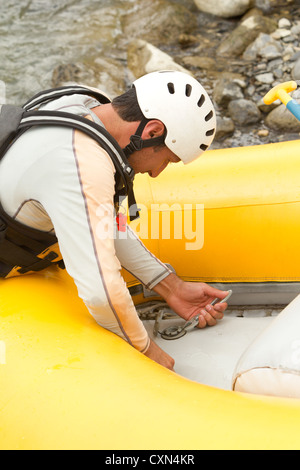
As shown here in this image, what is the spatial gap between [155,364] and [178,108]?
604 mm

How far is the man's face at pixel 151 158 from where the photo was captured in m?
1.35

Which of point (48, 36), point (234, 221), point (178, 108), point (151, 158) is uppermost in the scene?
point (178, 108)

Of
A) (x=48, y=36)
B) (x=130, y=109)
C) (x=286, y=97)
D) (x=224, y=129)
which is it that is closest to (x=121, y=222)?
(x=130, y=109)

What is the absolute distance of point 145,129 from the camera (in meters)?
1.32

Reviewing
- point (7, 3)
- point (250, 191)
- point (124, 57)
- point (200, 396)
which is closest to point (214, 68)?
point (124, 57)

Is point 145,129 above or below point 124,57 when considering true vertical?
above

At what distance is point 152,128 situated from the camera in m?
1.33

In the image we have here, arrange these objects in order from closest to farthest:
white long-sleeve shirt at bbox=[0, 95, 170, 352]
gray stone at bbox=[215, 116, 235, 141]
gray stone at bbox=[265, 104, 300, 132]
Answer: white long-sleeve shirt at bbox=[0, 95, 170, 352] < gray stone at bbox=[265, 104, 300, 132] < gray stone at bbox=[215, 116, 235, 141]

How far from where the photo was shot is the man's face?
4.44 feet

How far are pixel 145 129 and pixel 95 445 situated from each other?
2.39ft

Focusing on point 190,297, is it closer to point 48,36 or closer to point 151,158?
point 151,158

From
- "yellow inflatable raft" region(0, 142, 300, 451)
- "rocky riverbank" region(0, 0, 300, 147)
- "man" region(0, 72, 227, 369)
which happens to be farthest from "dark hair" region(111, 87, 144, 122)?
"rocky riverbank" region(0, 0, 300, 147)

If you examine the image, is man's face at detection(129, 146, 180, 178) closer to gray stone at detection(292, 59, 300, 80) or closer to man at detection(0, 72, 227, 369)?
man at detection(0, 72, 227, 369)

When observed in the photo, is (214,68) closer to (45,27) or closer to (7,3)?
(45,27)
